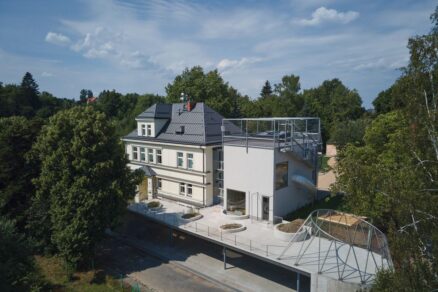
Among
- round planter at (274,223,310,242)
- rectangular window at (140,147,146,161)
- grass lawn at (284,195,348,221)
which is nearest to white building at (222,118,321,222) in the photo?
grass lawn at (284,195,348,221)

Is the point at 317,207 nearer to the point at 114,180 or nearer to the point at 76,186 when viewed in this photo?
the point at 114,180

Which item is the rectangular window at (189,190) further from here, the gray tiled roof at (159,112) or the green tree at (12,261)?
the green tree at (12,261)

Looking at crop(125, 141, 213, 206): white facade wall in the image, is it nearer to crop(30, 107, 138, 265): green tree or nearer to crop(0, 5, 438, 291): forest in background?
crop(30, 107, 138, 265): green tree

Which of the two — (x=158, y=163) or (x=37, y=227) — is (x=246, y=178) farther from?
(x=37, y=227)

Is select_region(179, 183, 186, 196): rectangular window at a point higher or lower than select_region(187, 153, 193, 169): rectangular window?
lower

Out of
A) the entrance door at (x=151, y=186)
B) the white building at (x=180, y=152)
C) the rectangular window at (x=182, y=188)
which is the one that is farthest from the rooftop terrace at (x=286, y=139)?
the entrance door at (x=151, y=186)

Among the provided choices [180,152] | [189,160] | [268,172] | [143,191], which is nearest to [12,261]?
[268,172]
